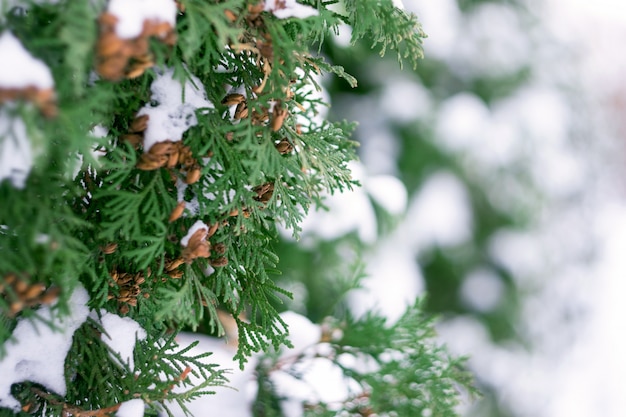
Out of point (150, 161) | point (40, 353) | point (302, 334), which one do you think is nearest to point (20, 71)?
point (150, 161)

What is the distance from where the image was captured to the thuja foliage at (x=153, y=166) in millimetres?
643

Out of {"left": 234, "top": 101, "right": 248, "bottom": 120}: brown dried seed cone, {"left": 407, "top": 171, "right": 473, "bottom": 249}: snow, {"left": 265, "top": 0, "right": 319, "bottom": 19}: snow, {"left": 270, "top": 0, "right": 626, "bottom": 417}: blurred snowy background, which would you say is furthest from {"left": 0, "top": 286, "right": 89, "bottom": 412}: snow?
{"left": 407, "top": 171, "right": 473, "bottom": 249}: snow

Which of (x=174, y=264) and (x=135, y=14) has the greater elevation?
(x=135, y=14)

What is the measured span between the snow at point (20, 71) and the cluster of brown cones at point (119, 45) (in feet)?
0.18

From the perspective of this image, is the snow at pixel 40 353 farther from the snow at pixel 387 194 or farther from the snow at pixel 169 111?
the snow at pixel 387 194

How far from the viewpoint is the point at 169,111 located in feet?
2.70

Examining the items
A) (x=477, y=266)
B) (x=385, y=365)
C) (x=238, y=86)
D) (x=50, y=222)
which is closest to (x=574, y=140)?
(x=477, y=266)

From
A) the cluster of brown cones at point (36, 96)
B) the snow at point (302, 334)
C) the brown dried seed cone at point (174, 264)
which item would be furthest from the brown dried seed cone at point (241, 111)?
the snow at point (302, 334)

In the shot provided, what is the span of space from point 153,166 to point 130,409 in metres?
0.36

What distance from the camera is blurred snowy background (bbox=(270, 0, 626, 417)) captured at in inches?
120

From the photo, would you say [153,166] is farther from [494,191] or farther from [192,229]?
[494,191]

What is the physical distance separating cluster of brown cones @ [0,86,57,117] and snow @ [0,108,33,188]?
2 cm

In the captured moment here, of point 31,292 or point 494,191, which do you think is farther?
point 494,191

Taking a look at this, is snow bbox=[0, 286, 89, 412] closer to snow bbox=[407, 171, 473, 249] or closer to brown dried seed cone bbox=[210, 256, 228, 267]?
brown dried seed cone bbox=[210, 256, 228, 267]
